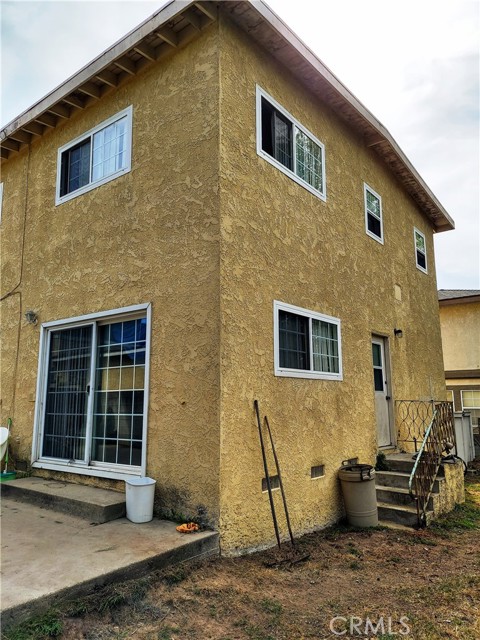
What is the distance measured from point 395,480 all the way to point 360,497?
1136mm

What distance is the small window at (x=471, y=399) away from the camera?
1603cm

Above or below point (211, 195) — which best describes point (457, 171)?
above

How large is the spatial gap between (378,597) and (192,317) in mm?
3435

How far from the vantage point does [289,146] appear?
7012mm

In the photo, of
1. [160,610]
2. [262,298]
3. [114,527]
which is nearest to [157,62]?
[262,298]

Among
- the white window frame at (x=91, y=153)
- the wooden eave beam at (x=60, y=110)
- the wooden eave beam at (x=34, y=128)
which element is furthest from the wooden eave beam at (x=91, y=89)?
the wooden eave beam at (x=34, y=128)

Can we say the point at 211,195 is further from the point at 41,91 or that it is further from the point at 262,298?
the point at 41,91

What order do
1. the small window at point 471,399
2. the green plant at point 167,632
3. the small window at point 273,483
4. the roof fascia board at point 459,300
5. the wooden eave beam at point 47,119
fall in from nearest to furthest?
the green plant at point 167,632 → the small window at point 273,483 → the wooden eave beam at point 47,119 → the small window at point 471,399 → the roof fascia board at point 459,300

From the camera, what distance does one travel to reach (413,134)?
39.8 feet

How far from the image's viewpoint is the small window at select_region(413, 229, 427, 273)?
1171cm

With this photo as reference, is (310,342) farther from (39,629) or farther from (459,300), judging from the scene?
(459,300)

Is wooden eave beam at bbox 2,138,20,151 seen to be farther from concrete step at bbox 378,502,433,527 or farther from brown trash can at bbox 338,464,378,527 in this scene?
concrete step at bbox 378,502,433,527

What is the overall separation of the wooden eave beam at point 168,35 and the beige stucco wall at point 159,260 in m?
0.18

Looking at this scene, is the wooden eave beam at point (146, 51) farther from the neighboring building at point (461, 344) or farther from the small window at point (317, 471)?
the neighboring building at point (461, 344)
